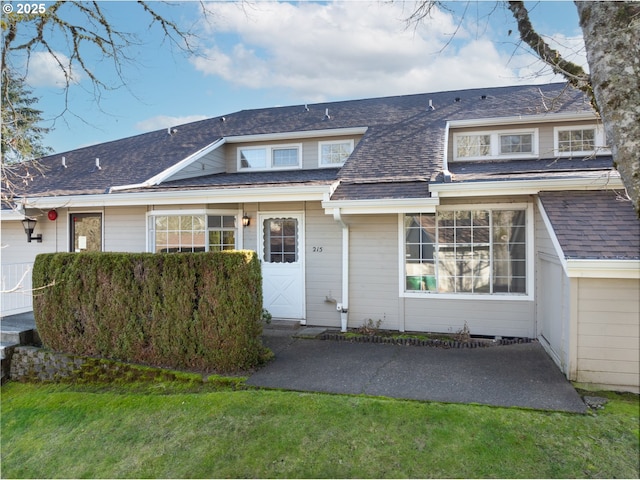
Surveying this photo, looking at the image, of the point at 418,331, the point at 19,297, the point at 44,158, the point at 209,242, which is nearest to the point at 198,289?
the point at 209,242

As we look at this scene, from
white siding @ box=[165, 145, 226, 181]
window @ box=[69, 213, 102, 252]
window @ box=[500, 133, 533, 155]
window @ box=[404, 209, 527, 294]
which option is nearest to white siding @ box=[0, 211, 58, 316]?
window @ box=[69, 213, 102, 252]

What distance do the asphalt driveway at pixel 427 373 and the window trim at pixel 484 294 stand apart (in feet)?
2.94

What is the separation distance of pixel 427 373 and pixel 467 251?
2.80 m

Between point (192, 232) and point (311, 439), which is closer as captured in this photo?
point (311, 439)

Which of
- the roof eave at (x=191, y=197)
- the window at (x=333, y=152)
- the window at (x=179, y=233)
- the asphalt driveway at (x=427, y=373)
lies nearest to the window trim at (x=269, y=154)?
the window at (x=333, y=152)

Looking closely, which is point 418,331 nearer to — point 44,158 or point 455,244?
point 455,244

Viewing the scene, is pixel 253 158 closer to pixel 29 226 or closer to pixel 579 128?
pixel 29 226

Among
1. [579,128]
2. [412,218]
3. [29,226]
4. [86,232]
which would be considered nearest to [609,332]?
[412,218]

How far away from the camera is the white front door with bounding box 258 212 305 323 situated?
822 centimetres

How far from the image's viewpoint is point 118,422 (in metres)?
4.64

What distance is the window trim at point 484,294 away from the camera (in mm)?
6816

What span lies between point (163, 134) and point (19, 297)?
6.93 meters

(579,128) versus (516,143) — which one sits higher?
(579,128)

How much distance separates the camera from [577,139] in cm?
895
